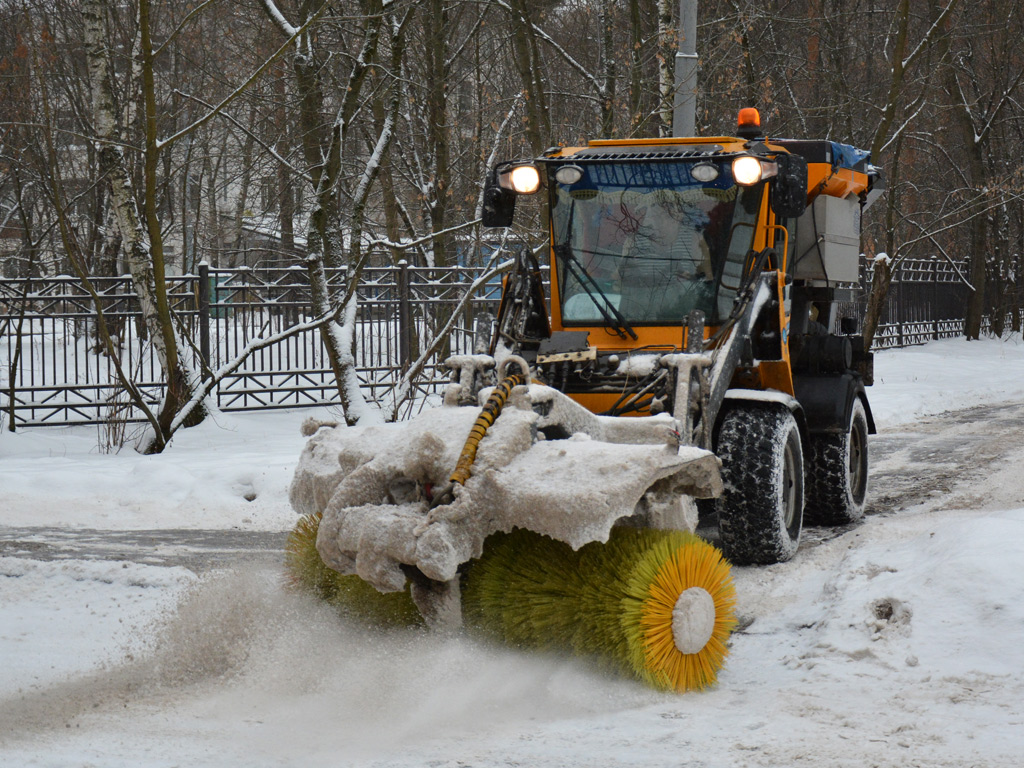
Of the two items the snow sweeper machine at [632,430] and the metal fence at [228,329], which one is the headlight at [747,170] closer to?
the snow sweeper machine at [632,430]

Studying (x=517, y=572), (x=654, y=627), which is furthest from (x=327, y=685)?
(x=654, y=627)

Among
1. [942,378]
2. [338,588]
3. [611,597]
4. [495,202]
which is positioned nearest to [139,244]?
[495,202]

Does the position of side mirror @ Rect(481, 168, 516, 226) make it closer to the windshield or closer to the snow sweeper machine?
the snow sweeper machine

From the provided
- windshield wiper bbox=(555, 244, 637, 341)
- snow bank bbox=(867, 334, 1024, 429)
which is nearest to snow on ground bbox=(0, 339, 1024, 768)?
windshield wiper bbox=(555, 244, 637, 341)

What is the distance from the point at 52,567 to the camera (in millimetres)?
6273

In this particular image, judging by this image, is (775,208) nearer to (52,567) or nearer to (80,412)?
(52,567)

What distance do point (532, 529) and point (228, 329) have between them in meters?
11.1

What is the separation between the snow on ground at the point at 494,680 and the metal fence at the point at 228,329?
21.8 feet

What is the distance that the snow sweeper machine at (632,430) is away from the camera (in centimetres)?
421

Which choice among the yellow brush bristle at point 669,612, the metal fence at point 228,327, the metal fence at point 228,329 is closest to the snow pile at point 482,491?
the yellow brush bristle at point 669,612

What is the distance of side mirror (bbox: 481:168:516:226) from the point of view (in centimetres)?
680

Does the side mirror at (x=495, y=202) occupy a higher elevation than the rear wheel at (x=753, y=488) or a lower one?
higher

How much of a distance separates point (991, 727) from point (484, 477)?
1936 mm

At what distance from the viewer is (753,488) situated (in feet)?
19.8
